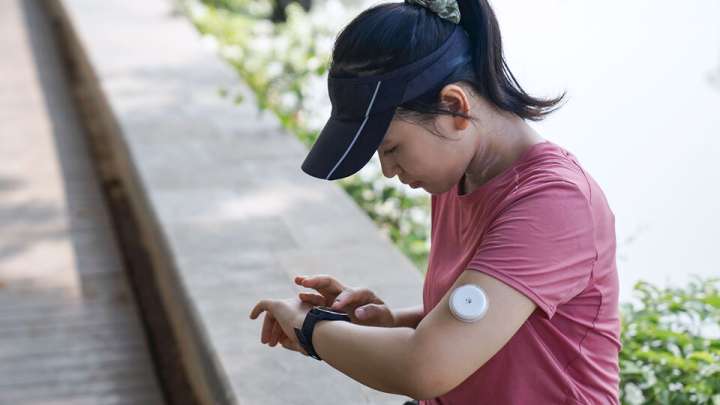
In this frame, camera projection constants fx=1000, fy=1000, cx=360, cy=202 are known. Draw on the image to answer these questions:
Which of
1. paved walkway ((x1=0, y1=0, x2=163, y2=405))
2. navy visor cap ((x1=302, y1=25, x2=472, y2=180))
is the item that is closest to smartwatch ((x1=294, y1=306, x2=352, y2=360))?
navy visor cap ((x1=302, y1=25, x2=472, y2=180))

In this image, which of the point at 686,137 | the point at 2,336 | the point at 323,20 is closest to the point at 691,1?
the point at 686,137

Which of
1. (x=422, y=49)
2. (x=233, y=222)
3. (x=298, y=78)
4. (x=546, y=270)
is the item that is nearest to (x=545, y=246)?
(x=546, y=270)

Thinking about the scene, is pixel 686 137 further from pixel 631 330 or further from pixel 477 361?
pixel 477 361

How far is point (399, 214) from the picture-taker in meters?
4.41

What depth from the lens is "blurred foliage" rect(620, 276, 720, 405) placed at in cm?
253

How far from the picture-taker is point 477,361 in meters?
1.52

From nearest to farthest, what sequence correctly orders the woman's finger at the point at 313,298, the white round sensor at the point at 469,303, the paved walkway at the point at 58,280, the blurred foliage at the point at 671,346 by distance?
the white round sensor at the point at 469,303
the woman's finger at the point at 313,298
the blurred foliage at the point at 671,346
the paved walkway at the point at 58,280

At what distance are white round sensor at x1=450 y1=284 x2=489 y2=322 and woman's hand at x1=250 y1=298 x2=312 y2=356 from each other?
0.40 meters

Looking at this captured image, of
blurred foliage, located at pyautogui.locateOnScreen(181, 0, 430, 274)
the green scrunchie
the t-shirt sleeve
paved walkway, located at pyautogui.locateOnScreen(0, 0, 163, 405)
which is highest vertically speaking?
the green scrunchie

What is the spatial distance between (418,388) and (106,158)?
4286mm

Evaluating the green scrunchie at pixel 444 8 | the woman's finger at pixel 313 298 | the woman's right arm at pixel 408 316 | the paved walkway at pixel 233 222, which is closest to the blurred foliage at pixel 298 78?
the paved walkway at pixel 233 222

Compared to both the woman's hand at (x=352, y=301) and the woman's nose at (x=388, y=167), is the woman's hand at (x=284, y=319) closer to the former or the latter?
the woman's hand at (x=352, y=301)

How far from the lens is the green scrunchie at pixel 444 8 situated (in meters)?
1.68

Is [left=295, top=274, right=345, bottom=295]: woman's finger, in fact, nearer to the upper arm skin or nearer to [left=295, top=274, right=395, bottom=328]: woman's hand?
[left=295, top=274, right=395, bottom=328]: woman's hand
